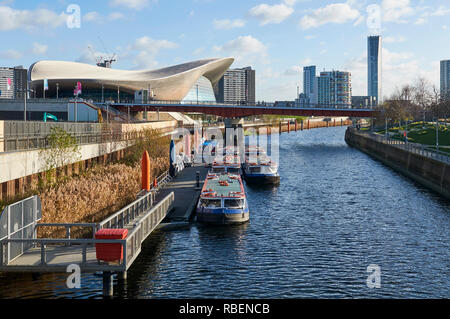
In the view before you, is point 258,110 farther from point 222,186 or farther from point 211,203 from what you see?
point 211,203

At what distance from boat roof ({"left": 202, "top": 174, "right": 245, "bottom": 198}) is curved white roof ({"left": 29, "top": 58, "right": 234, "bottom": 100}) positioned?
4941 inches

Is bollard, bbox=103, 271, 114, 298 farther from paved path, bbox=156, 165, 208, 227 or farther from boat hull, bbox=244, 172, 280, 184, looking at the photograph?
boat hull, bbox=244, 172, 280, 184

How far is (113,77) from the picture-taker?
587ft

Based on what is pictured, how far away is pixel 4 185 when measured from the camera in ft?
101

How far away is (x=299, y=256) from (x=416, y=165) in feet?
136

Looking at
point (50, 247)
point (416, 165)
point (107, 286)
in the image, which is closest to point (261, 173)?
point (416, 165)

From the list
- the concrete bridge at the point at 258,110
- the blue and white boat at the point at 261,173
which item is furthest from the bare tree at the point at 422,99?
the blue and white boat at the point at 261,173

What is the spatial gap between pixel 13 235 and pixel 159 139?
5200 cm

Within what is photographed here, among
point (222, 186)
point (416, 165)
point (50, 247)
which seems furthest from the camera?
point (416, 165)

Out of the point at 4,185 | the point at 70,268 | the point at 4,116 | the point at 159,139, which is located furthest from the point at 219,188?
the point at 4,116

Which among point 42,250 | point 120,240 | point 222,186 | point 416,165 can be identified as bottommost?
point 42,250

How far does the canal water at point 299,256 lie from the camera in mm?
24422

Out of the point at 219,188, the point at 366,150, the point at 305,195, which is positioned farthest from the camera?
the point at 366,150
